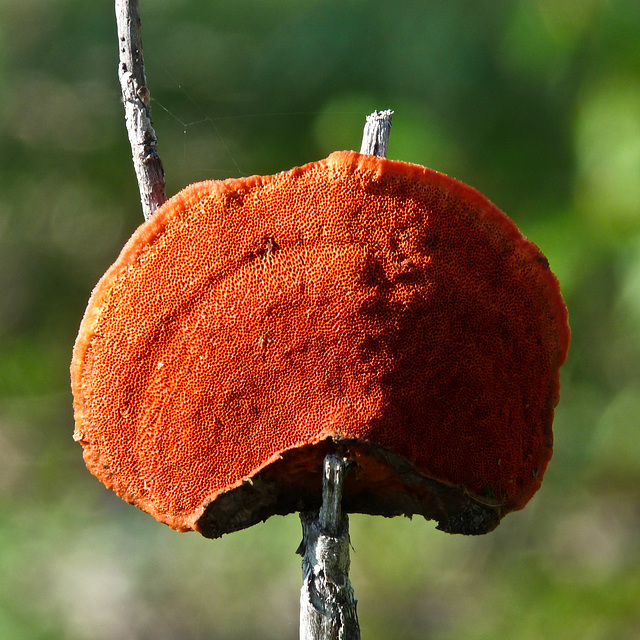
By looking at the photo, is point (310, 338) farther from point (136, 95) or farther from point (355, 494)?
point (136, 95)

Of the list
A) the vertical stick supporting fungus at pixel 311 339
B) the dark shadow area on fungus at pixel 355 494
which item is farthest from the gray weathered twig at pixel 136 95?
the dark shadow area on fungus at pixel 355 494

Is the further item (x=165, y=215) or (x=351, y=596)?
(x=351, y=596)

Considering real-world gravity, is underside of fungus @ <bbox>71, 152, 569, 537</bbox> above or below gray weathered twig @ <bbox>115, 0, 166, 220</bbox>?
below

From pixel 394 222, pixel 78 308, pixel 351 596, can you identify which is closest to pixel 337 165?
pixel 394 222

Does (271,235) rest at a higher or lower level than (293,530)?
lower

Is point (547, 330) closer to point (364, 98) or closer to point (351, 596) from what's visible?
point (351, 596)

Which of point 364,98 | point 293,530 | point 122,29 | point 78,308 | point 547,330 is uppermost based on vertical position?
point 364,98

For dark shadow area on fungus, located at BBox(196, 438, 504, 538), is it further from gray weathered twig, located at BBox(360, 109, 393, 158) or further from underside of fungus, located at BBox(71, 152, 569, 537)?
gray weathered twig, located at BBox(360, 109, 393, 158)

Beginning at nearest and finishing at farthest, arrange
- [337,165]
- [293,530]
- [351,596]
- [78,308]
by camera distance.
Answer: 1. [337,165]
2. [351,596]
3. [293,530]
4. [78,308]

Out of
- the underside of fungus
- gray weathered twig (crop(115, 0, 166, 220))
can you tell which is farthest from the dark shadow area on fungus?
gray weathered twig (crop(115, 0, 166, 220))
